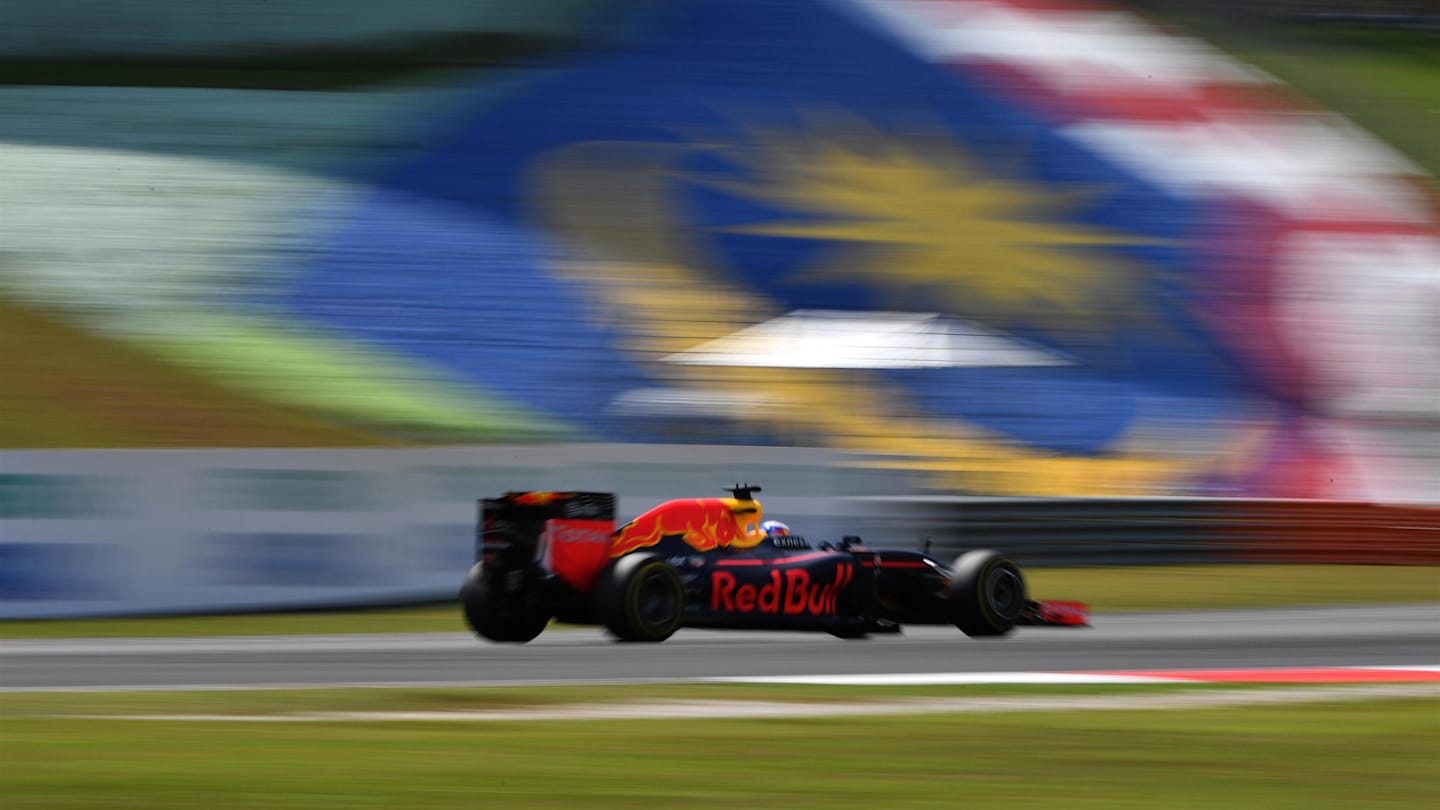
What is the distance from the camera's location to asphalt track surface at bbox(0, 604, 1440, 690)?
838 centimetres

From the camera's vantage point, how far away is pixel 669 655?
30.3 ft

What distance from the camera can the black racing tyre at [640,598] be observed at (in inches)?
385

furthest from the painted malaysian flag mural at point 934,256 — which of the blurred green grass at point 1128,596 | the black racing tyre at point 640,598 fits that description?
the black racing tyre at point 640,598

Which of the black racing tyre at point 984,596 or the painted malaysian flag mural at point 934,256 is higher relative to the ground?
the painted malaysian flag mural at point 934,256

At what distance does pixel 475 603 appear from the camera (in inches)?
404

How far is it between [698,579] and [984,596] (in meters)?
1.61

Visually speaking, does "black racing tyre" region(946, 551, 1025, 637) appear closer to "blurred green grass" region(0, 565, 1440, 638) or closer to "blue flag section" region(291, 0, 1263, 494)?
"blurred green grass" region(0, 565, 1440, 638)

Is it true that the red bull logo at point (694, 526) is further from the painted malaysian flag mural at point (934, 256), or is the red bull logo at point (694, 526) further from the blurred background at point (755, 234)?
the painted malaysian flag mural at point (934, 256)

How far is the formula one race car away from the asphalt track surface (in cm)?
14

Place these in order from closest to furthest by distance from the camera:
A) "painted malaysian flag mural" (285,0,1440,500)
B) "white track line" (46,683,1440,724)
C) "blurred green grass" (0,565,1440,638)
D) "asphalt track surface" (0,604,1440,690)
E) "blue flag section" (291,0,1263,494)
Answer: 1. "white track line" (46,683,1440,724)
2. "asphalt track surface" (0,604,1440,690)
3. "blurred green grass" (0,565,1440,638)
4. "blue flag section" (291,0,1263,494)
5. "painted malaysian flag mural" (285,0,1440,500)

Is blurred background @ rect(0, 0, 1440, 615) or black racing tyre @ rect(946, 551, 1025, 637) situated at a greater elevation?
blurred background @ rect(0, 0, 1440, 615)

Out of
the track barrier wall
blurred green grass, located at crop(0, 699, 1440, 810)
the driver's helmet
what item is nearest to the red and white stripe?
blurred green grass, located at crop(0, 699, 1440, 810)

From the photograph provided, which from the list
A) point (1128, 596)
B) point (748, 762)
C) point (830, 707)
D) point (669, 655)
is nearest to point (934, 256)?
point (1128, 596)

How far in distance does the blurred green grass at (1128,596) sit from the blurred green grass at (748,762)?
4.74 m
